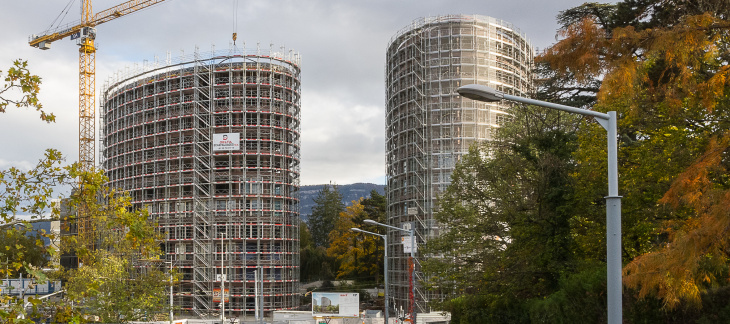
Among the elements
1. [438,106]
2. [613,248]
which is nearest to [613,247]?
[613,248]

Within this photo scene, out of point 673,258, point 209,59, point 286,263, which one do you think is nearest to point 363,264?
Answer: point 286,263

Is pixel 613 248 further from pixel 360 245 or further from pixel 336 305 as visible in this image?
pixel 360 245

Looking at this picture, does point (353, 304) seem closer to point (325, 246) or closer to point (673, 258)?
point (673, 258)

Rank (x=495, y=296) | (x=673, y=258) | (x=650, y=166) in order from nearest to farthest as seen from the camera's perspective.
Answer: (x=673, y=258)
(x=650, y=166)
(x=495, y=296)

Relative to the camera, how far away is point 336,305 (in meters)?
53.3

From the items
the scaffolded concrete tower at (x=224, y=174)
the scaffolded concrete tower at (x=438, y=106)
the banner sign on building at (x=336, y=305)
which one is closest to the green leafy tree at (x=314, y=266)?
the scaffolded concrete tower at (x=224, y=174)

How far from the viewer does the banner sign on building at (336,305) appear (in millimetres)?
52812

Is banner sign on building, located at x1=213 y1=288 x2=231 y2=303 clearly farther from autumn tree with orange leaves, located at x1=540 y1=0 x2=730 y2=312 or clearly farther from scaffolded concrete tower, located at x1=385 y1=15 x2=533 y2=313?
autumn tree with orange leaves, located at x1=540 y1=0 x2=730 y2=312

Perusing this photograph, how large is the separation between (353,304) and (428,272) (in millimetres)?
20333

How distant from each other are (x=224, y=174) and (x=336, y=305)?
93.3 ft

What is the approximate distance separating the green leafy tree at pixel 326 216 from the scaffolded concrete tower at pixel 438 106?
1708 inches

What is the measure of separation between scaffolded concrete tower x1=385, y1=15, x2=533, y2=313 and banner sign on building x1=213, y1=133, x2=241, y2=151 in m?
17.5

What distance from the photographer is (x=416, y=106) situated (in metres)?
69.9

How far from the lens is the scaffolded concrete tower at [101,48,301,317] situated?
240ft
